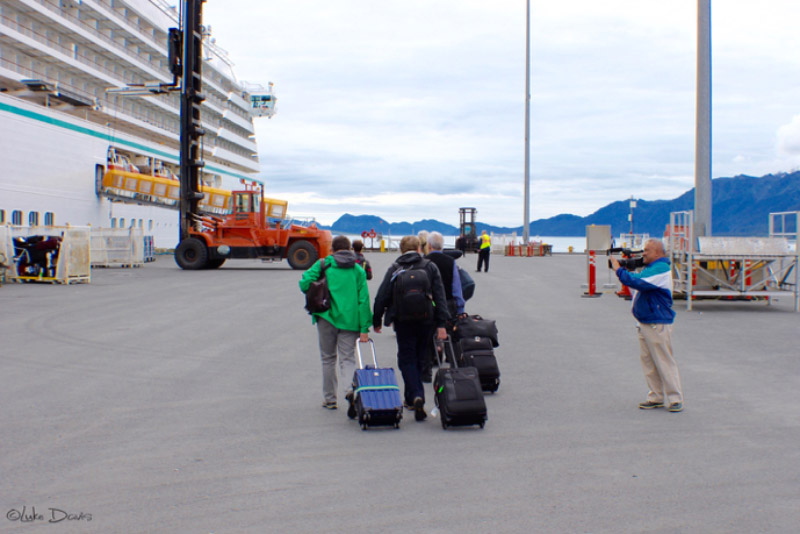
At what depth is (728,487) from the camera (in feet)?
13.5

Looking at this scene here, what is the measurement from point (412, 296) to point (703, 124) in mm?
12139

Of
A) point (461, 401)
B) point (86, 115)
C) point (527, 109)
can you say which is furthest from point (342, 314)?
point (527, 109)

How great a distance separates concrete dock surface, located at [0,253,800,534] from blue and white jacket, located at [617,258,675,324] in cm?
85

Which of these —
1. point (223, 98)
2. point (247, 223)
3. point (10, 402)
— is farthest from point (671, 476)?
point (223, 98)

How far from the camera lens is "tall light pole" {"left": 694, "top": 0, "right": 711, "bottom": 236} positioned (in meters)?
15.3

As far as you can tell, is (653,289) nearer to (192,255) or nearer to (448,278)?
(448,278)

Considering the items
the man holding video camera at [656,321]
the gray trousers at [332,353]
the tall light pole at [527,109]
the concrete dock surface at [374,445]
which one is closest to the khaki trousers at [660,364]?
the man holding video camera at [656,321]

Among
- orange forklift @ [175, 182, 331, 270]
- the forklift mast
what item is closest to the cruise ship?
the forklift mast

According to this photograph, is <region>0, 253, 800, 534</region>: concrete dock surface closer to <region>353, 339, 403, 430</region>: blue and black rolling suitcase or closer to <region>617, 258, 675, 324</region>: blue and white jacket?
<region>353, 339, 403, 430</region>: blue and black rolling suitcase

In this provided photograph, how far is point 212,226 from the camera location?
28.5 meters

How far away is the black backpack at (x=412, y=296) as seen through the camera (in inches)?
224

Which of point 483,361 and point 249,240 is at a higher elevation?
point 249,240

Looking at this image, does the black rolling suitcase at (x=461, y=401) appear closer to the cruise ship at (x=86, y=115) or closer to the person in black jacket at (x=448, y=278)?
the person in black jacket at (x=448, y=278)

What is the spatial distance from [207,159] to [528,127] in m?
24.3
